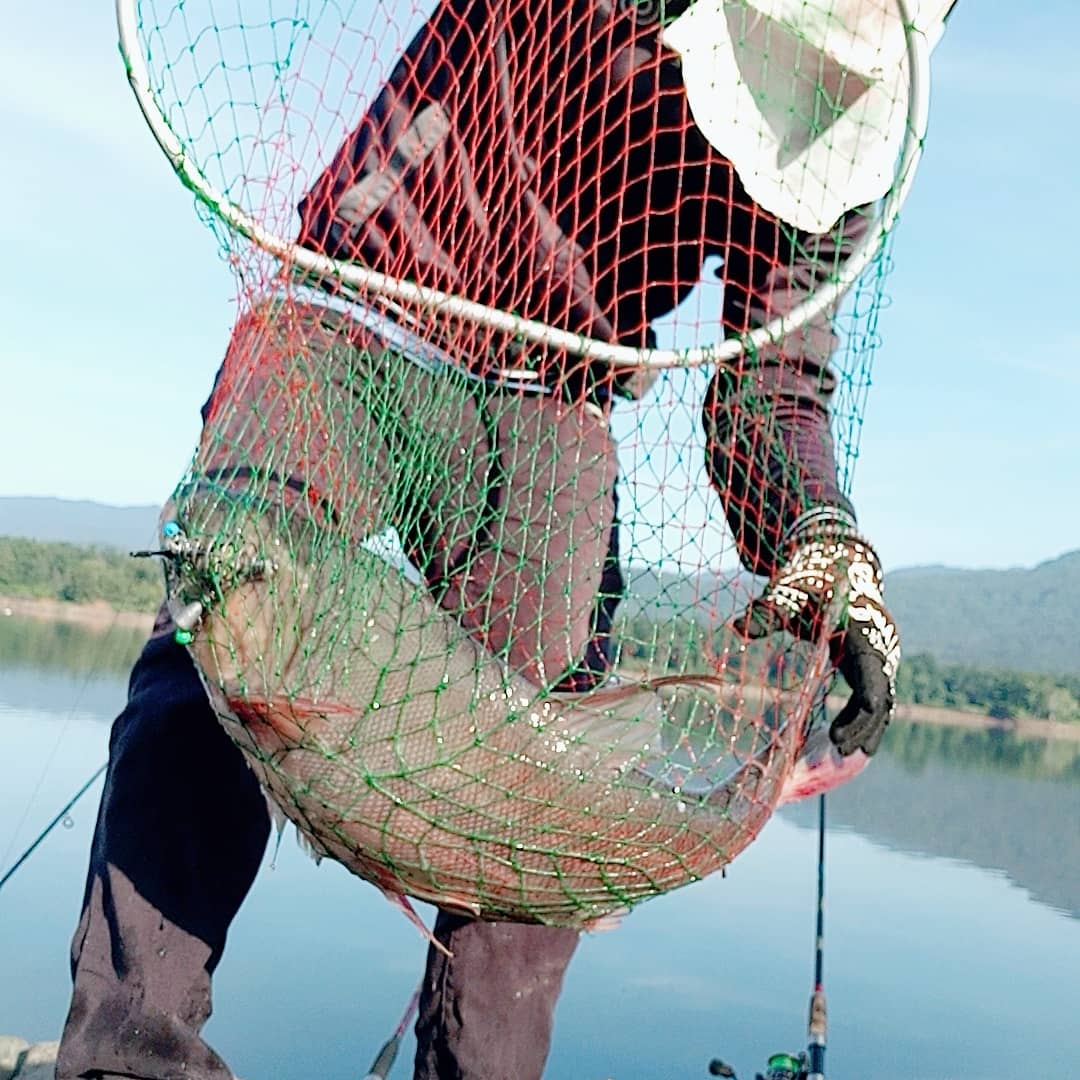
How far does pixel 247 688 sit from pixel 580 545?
2.79 ft

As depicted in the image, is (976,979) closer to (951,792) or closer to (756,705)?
(756,705)

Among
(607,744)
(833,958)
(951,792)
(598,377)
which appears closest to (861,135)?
(598,377)

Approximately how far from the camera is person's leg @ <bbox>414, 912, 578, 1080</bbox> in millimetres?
2670

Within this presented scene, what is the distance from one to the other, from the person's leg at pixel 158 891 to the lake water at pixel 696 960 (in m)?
1.88

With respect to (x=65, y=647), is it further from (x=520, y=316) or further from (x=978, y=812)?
(x=520, y=316)

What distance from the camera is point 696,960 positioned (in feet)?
26.6

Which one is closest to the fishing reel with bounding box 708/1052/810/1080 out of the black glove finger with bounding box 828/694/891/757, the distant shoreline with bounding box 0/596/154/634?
the black glove finger with bounding box 828/694/891/757

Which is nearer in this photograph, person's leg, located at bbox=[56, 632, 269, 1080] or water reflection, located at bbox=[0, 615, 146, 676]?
person's leg, located at bbox=[56, 632, 269, 1080]

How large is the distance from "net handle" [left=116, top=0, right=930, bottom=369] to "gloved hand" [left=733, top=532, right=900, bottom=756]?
14.9 inches

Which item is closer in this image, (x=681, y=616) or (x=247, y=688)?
(x=247, y=688)

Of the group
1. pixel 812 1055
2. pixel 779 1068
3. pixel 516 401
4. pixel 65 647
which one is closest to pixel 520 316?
pixel 516 401

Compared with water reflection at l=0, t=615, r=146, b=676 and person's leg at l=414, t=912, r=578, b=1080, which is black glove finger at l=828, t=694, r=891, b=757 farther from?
water reflection at l=0, t=615, r=146, b=676

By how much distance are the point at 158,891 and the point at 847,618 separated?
114cm

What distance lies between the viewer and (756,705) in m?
2.63
